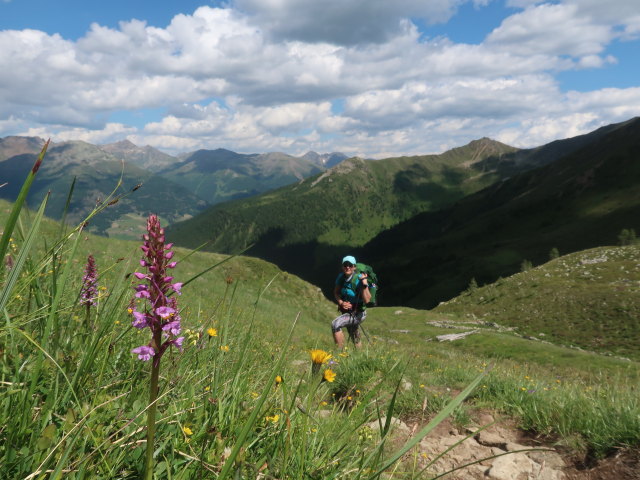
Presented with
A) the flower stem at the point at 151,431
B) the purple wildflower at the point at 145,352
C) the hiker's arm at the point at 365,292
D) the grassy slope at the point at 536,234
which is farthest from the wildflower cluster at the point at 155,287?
the grassy slope at the point at 536,234

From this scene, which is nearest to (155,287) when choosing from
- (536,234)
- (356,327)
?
(356,327)

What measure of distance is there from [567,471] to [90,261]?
504 centimetres

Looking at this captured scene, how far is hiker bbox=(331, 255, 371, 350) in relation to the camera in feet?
33.1

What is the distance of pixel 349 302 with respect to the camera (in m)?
10.6

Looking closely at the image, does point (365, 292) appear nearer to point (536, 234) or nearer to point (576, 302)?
point (576, 302)

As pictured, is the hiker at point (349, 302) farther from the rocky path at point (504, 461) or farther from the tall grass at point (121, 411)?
the tall grass at point (121, 411)

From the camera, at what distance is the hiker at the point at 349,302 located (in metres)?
10.1

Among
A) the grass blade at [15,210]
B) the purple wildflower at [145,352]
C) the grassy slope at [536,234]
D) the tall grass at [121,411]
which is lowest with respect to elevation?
the grassy slope at [536,234]

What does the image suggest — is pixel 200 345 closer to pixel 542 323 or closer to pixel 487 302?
pixel 542 323

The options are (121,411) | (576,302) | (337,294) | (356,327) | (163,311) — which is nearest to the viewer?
(163,311)

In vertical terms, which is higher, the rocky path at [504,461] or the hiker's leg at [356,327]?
the rocky path at [504,461]

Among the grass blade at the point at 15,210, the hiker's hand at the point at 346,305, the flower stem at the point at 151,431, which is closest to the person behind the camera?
the grass blade at the point at 15,210

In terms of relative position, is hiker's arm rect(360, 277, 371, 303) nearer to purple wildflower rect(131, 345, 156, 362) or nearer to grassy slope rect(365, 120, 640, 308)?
purple wildflower rect(131, 345, 156, 362)

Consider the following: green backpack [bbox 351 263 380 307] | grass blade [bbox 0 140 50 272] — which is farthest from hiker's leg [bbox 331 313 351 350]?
grass blade [bbox 0 140 50 272]
